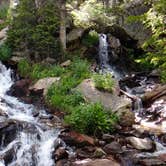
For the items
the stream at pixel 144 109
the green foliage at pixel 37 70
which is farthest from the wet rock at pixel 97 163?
the green foliage at pixel 37 70

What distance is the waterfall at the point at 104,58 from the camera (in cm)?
2311

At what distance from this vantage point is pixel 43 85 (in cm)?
1905

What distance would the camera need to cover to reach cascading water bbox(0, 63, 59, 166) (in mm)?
12617

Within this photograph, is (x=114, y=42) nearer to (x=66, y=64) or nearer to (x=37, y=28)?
(x=66, y=64)

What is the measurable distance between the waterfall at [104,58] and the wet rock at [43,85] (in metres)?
4.42

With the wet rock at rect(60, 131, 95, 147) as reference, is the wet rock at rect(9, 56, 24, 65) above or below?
above

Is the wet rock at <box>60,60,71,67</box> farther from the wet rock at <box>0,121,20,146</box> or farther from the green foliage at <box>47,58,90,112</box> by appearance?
the wet rock at <box>0,121,20,146</box>

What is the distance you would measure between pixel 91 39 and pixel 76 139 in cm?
1191

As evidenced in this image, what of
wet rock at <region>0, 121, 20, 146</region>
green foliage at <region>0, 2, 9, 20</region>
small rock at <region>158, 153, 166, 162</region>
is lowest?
small rock at <region>158, 153, 166, 162</region>

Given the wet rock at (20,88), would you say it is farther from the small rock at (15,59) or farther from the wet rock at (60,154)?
the wet rock at (60,154)

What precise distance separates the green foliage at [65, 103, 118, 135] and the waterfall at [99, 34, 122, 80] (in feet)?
26.7

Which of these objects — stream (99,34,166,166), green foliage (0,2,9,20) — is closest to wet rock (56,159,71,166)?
stream (99,34,166,166)

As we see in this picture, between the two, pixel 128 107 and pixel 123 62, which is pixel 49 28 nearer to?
pixel 123 62

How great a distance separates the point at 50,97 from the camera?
58.4 feet
